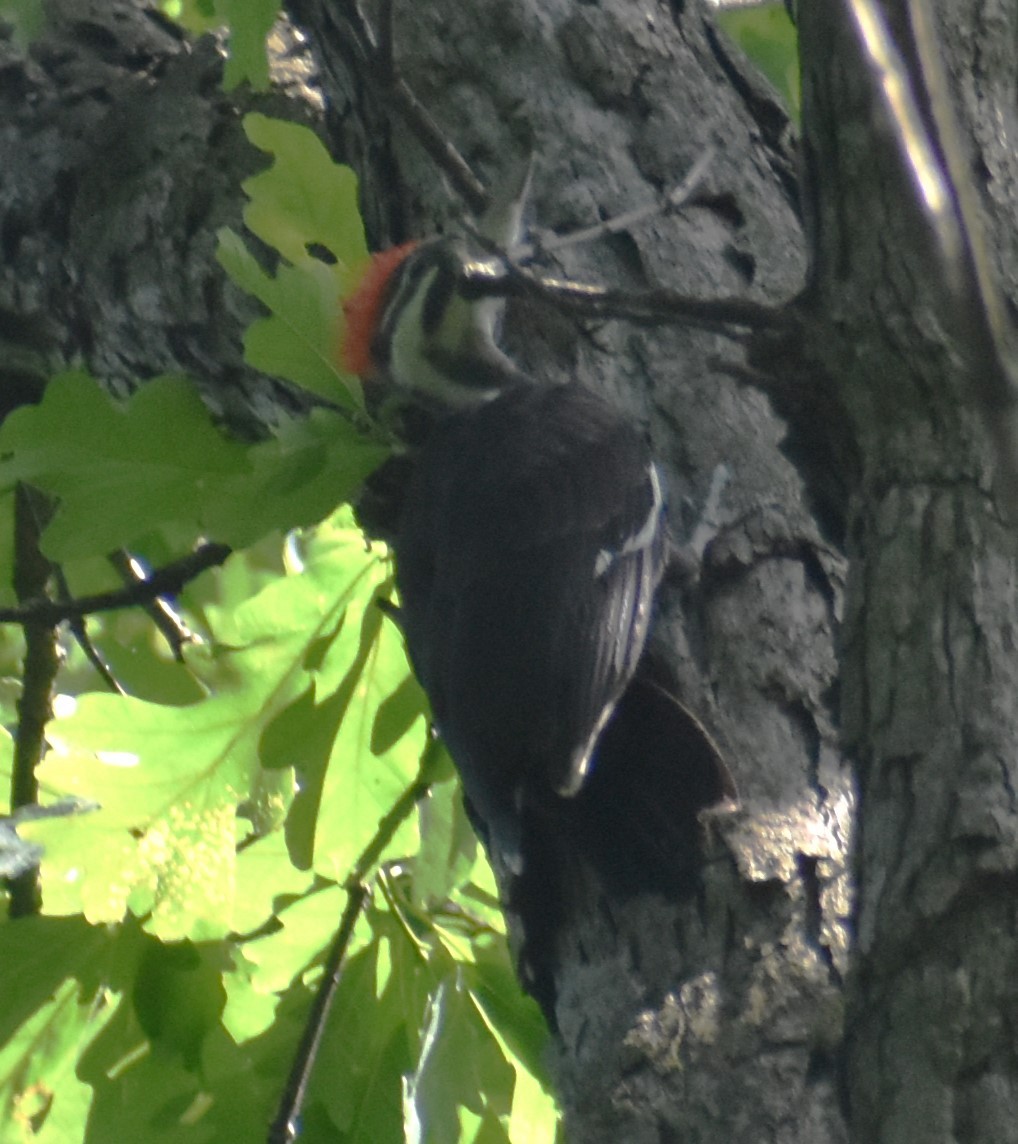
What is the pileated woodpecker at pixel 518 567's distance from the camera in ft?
6.96

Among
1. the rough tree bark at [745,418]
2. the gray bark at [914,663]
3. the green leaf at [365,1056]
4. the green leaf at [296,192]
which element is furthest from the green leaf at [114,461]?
the gray bark at [914,663]

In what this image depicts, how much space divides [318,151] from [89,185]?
0.90 m

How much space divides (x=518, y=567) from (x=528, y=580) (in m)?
0.03

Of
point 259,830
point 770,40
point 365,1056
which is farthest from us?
point 770,40

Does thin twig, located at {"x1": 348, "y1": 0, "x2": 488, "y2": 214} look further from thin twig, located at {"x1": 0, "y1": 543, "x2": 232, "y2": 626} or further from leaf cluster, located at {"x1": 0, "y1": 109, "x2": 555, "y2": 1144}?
thin twig, located at {"x1": 0, "y1": 543, "x2": 232, "y2": 626}

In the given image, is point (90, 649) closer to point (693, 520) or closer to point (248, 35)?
point (248, 35)

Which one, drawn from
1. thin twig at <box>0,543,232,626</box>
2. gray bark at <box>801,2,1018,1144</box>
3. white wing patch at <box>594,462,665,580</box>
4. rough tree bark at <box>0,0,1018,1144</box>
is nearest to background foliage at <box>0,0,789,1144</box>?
thin twig at <box>0,543,232,626</box>

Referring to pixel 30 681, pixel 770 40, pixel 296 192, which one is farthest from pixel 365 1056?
pixel 770 40

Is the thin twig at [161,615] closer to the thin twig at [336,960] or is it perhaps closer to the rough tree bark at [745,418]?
the rough tree bark at [745,418]

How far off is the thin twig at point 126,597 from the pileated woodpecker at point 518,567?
38 cm

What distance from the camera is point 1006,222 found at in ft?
5.08

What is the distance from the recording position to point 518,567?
2.34 m

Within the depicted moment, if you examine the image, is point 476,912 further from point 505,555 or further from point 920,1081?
point 920,1081

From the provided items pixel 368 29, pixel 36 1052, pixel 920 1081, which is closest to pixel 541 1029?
pixel 36 1052
